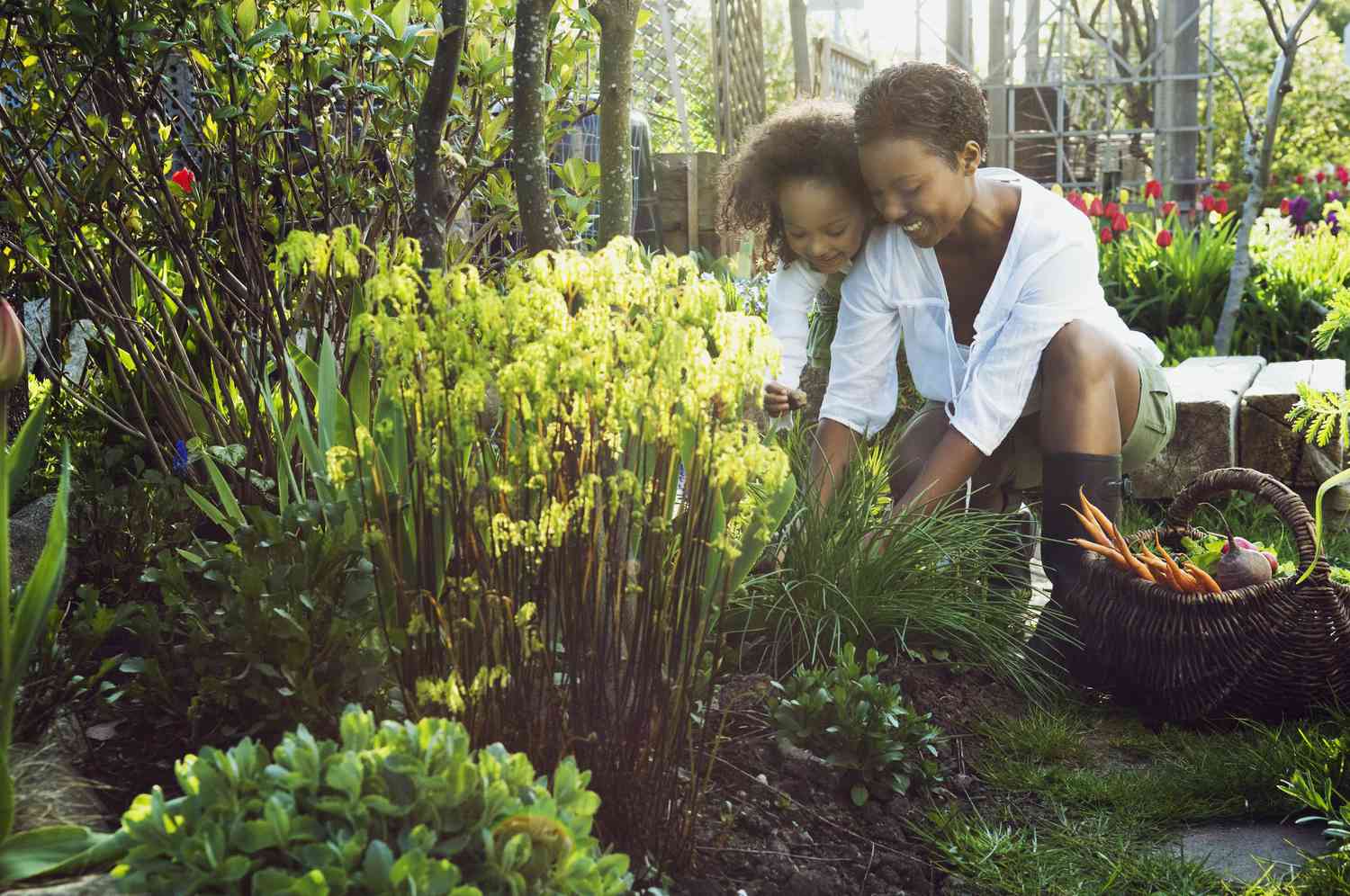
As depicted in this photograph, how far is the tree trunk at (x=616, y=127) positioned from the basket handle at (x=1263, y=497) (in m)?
1.36

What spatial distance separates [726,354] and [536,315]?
0.23 meters

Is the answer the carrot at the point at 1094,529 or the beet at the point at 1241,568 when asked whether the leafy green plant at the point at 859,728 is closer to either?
the carrot at the point at 1094,529

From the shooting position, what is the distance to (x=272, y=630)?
1717 millimetres

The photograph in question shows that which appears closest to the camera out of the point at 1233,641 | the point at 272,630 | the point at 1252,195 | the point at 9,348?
the point at 9,348

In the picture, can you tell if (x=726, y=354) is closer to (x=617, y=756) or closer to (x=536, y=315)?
(x=536, y=315)

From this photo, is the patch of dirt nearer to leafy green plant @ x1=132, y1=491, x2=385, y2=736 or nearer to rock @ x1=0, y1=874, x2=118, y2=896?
leafy green plant @ x1=132, y1=491, x2=385, y2=736

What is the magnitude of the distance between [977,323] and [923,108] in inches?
20.6

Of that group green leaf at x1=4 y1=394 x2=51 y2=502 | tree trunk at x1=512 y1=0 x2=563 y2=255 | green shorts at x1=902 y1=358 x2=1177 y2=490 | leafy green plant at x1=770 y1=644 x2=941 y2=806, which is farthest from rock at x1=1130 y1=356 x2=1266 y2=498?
green leaf at x1=4 y1=394 x2=51 y2=502

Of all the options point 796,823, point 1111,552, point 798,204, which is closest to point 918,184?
point 798,204

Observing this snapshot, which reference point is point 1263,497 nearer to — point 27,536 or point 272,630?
point 272,630

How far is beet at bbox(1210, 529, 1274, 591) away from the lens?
255 cm

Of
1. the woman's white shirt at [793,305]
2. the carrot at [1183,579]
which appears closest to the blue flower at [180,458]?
the woman's white shirt at [793,305]

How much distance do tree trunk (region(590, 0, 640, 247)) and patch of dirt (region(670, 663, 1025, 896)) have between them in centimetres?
91

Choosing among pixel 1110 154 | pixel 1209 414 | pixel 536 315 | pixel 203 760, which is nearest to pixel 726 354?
pixel 536 315
